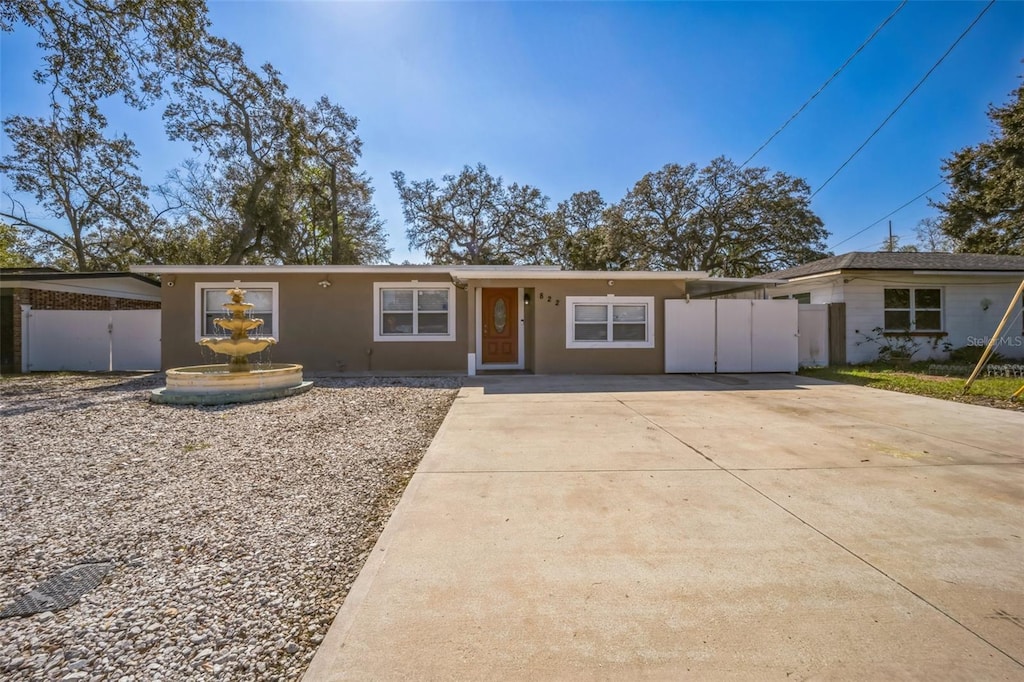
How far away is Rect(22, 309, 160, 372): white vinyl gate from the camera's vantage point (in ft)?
40.6

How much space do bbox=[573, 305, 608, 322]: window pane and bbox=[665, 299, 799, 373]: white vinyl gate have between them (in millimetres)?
1461

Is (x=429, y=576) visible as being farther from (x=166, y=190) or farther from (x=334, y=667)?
(x=166, y=190)

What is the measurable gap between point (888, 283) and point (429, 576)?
15716 millimetres

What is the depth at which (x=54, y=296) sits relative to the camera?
12742mm

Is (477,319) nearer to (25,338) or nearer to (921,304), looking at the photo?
(25,338)

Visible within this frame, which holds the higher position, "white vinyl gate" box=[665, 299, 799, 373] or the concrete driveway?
"white vinyl gate" box=[665, 299, 799, 373]

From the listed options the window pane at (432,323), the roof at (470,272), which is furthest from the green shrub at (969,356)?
the window pane at (432,323)

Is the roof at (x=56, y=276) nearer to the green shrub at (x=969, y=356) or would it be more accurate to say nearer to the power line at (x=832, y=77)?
the power line at (x=832, y=77)

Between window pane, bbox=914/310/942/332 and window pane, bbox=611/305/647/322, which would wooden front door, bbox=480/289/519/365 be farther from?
window pane, bbox=914/310/942/332

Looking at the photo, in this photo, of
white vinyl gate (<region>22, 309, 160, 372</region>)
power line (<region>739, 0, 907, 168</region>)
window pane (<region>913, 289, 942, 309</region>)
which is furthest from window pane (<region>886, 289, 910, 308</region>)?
white vinyl gate (<region>22, 309, 160, 372</region>)

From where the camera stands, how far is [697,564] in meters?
2.31

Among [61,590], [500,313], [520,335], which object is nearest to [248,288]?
[500,313]

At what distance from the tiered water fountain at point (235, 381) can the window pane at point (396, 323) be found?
3103mm

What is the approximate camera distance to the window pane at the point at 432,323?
11.2 m
